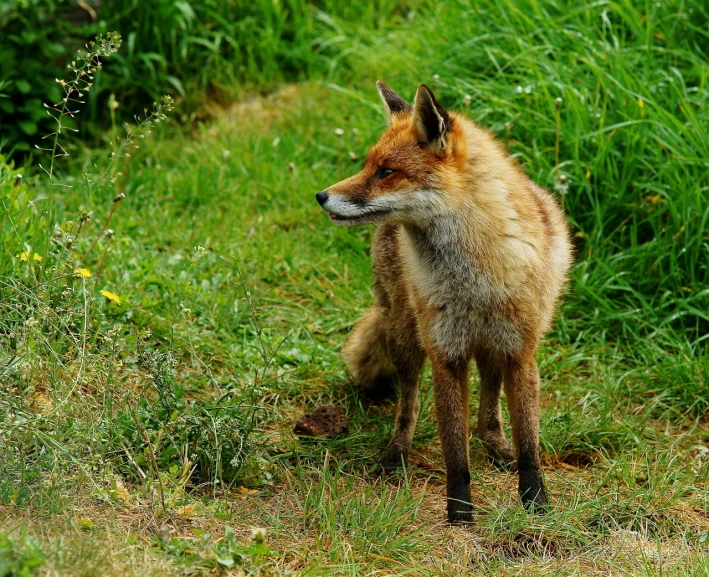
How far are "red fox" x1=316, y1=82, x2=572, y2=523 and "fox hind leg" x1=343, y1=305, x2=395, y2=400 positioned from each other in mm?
669

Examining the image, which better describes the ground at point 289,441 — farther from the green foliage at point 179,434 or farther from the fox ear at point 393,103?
the fox ear at point 393,103

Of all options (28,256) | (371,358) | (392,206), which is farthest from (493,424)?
(28,256)

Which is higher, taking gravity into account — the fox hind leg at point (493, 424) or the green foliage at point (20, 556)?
the green foliage at point (20, 556)

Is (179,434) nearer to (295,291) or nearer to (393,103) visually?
(393,103)

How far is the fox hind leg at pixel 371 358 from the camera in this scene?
5094 mm

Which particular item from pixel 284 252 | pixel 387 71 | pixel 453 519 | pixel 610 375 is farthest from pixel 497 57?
pixel 453 519

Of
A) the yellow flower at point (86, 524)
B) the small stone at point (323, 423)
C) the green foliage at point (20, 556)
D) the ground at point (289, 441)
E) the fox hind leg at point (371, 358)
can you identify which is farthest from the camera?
the fox hind leg at point (371, 358)

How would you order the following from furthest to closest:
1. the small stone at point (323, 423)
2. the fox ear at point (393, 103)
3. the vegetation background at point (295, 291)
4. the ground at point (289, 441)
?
the small stone at point (323, 423) < the fox ear at point (393, 103) < the vegetation background at point (295, 291) < the ground at point (289, 441)

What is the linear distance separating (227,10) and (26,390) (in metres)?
5.26

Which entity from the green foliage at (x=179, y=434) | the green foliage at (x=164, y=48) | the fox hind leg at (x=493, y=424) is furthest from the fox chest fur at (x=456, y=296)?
the green foliage at (x=164, y=48)

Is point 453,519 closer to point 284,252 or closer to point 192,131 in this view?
point 284,252

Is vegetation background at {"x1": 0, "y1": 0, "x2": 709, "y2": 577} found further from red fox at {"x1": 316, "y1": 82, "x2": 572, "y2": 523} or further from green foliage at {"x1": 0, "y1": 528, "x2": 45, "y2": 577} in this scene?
red fox at {"x1": 316, "y1": 82, "x2": 572, "y2": 523}

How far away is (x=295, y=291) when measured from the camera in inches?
243

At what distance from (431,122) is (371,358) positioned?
1524mm
